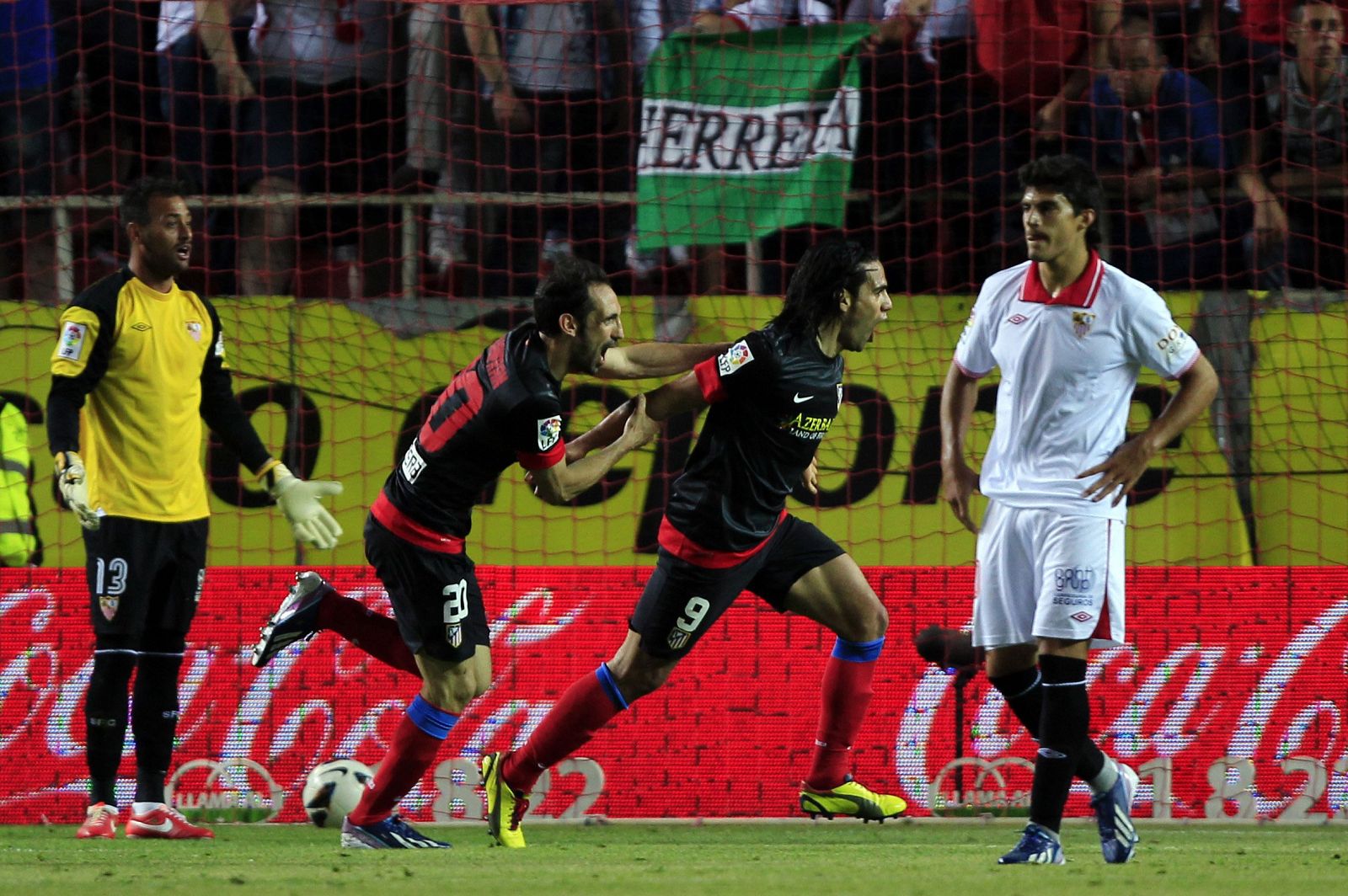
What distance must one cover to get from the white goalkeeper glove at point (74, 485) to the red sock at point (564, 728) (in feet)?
5.11

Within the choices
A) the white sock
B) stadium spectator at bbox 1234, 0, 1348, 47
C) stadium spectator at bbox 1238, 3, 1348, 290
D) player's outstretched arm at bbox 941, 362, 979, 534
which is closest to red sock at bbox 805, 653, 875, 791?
player's outstretched arm at bbox 941, 362, 979, 534

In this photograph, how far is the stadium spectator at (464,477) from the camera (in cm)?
546

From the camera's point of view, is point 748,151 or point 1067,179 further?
point 748,151

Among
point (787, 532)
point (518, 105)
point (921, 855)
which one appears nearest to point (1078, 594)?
point (921, 855)

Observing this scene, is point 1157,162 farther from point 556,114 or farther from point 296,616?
point 296,616

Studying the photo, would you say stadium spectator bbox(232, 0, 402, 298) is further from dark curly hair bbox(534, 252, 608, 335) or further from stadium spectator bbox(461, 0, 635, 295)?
dark curly hair bbox(534, 252, 608, 335)

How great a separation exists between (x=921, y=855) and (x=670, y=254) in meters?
3.75

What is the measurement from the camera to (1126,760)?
286 inches

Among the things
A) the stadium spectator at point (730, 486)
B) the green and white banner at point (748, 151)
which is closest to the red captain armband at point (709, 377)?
the stadium spectator at point (730, 486)

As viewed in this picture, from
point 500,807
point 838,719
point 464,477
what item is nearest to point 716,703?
point 838,719

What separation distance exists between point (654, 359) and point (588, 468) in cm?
69

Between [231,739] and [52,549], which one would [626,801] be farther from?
[52,549]

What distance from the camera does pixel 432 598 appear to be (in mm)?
5617

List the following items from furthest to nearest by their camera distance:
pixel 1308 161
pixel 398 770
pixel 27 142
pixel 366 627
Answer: pixel 27 142 → pixel 1308 161 → pixel 366 627 → pixel 398 770
